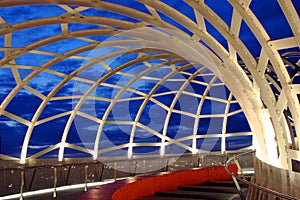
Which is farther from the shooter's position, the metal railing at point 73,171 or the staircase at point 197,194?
the metal railing at point 73,171

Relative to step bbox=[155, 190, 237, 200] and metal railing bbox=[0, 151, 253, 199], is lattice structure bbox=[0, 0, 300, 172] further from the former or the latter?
metal railing bbox=[0, 151, 253, 199]

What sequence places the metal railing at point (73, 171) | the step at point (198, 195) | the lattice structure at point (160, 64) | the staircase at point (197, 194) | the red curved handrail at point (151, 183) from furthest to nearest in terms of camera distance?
the metal railing at point (73, 171) < the step at point (198, 195) < the staircase at point (197, 194) < the lattice structure at point (160, 64) < the red curved handrail at point (151, 183)

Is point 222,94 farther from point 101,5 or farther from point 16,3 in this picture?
point 16,3

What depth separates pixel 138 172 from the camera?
2658 centimetres

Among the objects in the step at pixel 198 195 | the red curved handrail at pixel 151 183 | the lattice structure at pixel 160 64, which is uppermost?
the lattice structure at pixel 160 64

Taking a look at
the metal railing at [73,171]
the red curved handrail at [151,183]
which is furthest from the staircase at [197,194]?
the metal railing at [73,171]

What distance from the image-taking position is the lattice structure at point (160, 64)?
15.2m

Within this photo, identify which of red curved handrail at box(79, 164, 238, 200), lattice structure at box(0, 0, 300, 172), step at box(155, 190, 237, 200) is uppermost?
lattice structure at box(0, 0, 300, 172)

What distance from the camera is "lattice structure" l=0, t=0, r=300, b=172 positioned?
15156mm

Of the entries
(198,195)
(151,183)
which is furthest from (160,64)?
(198,195)

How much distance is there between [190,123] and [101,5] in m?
26.1

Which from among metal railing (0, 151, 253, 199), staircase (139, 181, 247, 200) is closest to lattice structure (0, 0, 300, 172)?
staircase (139, 181, 247, 200)

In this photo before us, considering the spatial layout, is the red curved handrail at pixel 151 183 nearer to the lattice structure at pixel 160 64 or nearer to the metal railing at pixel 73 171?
the lattice structure at pixel 160 64

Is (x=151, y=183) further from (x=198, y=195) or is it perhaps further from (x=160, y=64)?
(x=160, y=64)
